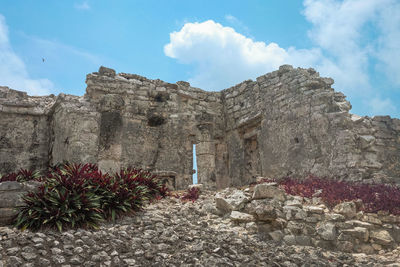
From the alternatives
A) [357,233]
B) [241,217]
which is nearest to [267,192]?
[241,217]

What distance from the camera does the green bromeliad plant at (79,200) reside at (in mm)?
5223

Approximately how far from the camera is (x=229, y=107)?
1266 centimetres

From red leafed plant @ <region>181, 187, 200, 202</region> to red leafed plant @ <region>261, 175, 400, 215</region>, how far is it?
2003 millimetres

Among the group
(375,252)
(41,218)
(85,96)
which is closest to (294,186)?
(375,252)

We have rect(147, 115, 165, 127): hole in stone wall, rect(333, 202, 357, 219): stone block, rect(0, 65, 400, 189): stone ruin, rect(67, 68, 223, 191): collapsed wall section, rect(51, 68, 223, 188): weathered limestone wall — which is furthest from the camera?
rect(147, 115, 165, 127): hole in stone wall

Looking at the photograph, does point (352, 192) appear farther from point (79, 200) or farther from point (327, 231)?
point (79, 200)

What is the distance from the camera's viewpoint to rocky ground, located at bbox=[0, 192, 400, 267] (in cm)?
451

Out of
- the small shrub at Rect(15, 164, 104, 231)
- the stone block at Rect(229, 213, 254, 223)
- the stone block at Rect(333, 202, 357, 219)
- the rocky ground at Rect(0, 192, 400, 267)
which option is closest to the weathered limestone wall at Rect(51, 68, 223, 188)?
the small shrub at Rect(15, 164, 104, 231)

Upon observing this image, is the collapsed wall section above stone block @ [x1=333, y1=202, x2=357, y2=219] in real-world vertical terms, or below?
above

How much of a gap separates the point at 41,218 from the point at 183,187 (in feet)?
19.6

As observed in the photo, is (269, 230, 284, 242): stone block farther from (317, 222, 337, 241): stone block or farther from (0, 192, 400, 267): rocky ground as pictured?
(317, 222, 337, 241): stone block

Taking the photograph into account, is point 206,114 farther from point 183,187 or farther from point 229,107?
point 183,187

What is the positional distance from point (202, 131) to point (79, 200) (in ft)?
18.0

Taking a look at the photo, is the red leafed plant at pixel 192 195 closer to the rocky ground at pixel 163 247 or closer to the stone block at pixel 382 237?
the rocky ground at pixel 163 247
